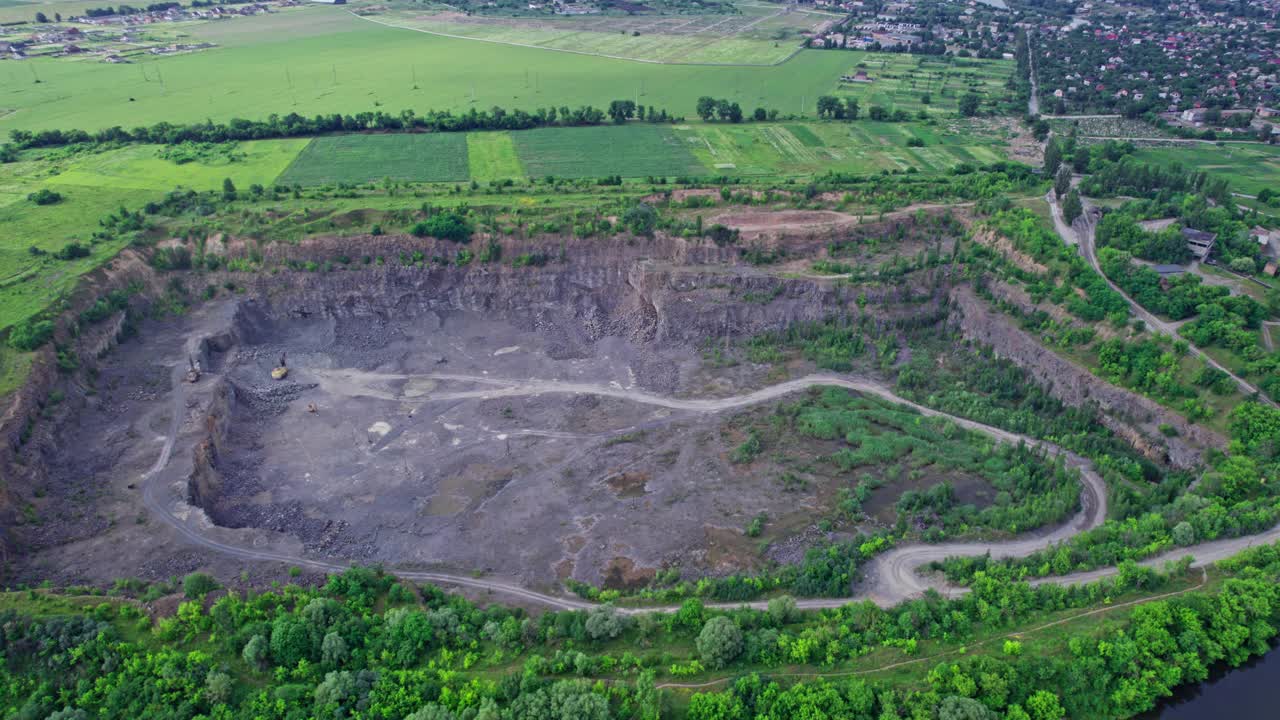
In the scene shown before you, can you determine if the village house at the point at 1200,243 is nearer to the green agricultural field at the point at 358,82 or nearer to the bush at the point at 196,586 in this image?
the green agricultural field at the point at 358,82

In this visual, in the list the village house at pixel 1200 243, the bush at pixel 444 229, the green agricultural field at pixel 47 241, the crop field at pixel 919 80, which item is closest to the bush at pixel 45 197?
the green agricultural field at pixel 47 241

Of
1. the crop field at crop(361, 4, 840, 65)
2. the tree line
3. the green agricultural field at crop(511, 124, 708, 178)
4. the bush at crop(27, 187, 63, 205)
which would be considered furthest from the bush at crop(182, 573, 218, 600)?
the crop field at crop(361, 4, 840, 65)

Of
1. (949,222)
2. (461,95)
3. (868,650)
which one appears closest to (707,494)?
(868,650)

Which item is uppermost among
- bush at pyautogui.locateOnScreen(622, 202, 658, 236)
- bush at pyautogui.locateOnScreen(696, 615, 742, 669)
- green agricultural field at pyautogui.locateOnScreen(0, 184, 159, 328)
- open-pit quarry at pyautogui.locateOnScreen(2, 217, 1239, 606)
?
bush at pyautogui.locateOnScreen(622, 202, 658, 236)

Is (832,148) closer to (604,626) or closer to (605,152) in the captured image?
(605,152)

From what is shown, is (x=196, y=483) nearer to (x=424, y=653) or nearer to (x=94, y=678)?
(x=94, y=678)

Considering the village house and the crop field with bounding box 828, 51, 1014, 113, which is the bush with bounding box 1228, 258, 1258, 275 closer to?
the village house
